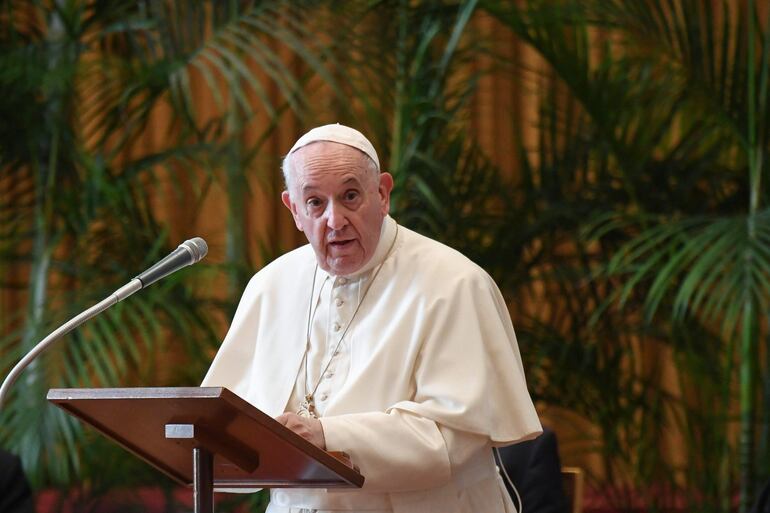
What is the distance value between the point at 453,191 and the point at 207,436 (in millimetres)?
2999

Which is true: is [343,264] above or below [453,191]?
above

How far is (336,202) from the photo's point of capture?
9.84ft

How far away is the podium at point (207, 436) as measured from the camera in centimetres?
242

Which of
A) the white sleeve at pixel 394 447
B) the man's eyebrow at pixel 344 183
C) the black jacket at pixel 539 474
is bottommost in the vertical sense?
the black jacket at pixel 539 474

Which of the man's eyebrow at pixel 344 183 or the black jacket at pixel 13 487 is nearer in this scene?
the man's eyebrow at pixel 344 183

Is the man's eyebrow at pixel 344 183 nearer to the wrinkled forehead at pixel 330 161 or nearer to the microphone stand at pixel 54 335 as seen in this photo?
the wrinkled forehead at pixel 330 161

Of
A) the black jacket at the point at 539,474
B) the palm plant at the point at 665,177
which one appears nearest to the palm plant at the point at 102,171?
the palm plant at the point at 665,177

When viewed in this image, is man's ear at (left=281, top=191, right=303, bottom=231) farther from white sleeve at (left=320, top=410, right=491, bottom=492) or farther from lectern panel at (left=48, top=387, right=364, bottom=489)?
lectern panel at (left=48, top=387, right=364, bottom=489)

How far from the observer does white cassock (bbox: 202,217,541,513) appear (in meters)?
2.90

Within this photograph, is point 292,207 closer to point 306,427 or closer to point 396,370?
point 396,370

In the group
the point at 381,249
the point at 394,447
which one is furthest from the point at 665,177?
the point at 394,447

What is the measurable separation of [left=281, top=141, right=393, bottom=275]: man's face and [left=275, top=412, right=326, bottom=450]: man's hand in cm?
42

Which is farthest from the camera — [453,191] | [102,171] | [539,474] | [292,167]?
[453,191]

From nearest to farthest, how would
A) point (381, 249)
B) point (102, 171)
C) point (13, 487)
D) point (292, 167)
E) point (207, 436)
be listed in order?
1. point (207, 436)
2. point (292, 167)
3. point (381, 249)
4. point (13, 487)
5. point (102, 171)
